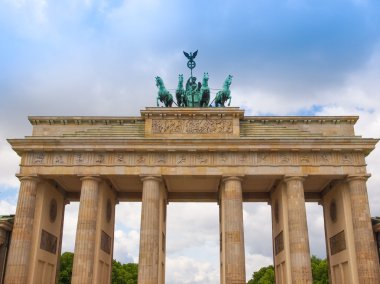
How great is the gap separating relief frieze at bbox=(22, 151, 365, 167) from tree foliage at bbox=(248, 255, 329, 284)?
45.4 metres

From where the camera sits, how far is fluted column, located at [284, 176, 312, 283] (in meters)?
31.2

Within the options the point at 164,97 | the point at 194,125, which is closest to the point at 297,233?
the point at 194,125

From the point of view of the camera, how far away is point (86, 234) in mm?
32406

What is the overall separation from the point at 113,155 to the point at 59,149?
4196mm

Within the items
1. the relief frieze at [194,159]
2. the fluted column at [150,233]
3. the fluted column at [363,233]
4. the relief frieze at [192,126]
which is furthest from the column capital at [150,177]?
the fluted column at [363,233]

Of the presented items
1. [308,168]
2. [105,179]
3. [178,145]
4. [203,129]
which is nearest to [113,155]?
[105,179]

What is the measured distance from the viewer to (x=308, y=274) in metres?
31.2

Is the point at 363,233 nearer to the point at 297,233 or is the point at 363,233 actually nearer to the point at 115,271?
the point at 297,233

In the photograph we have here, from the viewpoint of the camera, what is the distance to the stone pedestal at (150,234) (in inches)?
1233

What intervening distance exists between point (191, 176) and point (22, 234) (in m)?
13.3

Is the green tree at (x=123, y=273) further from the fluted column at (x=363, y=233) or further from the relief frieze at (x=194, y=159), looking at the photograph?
the fluted column at (x=363, y=233)

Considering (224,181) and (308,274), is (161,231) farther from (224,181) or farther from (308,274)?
(308,274)

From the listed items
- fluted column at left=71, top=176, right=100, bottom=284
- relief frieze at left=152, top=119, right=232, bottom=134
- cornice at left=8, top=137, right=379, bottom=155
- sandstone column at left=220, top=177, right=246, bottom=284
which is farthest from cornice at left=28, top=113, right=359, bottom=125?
sandstone column at left=220, top=177, right=246, bottom=284

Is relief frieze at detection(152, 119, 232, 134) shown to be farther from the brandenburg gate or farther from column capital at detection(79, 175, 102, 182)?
column capital at detection(79, 175, 102, 182)
